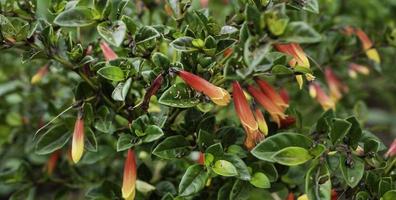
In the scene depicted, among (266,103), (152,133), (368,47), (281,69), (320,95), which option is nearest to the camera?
(281,69)

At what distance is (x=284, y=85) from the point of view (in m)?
2.10

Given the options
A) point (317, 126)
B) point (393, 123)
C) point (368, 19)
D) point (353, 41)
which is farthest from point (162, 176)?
point (393, 123)

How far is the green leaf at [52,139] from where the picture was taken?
1526 mm

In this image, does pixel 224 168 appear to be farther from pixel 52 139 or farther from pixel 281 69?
pixel 52 139

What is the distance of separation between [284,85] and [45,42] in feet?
3.11

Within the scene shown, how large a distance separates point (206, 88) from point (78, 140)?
353 mm

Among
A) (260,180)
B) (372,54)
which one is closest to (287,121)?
(260,180)

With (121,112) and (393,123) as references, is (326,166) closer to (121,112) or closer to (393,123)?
(121,112)

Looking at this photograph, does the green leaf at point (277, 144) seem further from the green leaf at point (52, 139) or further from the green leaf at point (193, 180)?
the green leaf at point (52, 139)

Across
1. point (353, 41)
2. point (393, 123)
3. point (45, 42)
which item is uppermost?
point (45, 42)

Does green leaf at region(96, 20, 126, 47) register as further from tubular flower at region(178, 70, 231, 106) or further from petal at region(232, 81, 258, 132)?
petal at region(232, 81, 258, 132)

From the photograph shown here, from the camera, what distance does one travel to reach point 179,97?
1298 millimetres

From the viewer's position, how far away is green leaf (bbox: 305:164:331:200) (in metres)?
1.24

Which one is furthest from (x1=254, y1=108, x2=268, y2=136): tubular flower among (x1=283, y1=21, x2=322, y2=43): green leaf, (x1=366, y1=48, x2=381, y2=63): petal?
(x1=366, y1=48, x2=381, y2=63): petal
